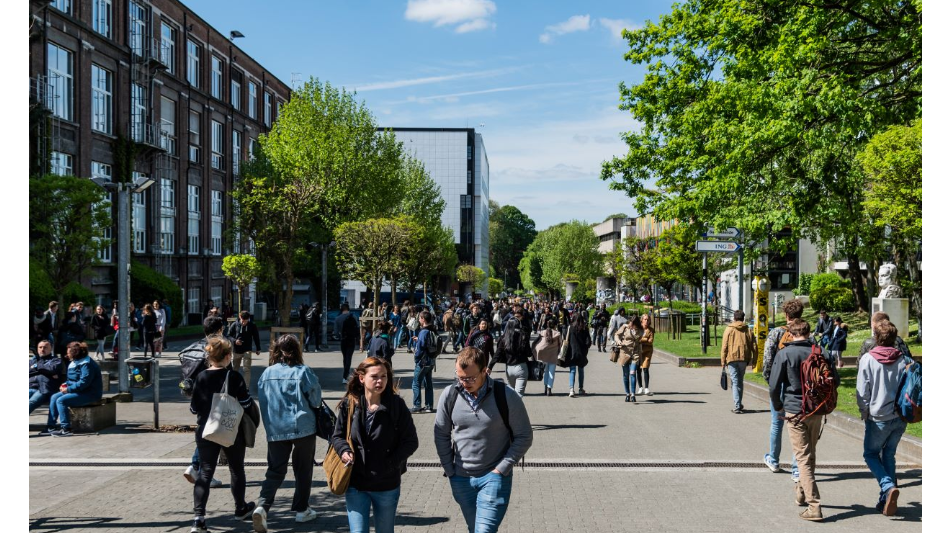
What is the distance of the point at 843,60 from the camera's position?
705 inches

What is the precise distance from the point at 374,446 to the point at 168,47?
42.0 metres

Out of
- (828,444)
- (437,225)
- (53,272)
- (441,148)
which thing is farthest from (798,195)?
(441,148)

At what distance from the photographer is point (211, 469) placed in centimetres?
704

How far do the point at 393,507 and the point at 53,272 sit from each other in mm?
25279

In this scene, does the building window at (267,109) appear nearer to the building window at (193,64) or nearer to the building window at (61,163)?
the building window at (193,64)

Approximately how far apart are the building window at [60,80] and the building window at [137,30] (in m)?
4.80

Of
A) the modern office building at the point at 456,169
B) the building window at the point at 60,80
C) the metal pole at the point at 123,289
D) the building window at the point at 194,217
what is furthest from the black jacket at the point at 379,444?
the modern office building at the point at 456,169

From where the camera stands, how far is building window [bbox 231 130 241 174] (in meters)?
51.1

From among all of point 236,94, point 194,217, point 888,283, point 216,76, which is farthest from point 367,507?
point 236,94

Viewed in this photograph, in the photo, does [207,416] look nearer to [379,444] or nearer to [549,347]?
[379,444]

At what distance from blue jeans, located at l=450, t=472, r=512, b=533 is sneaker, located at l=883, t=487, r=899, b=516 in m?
3.91

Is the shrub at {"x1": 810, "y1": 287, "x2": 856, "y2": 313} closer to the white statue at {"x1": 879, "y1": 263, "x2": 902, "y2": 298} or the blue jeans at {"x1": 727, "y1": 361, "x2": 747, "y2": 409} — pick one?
the white statue at {"x1": 879, "y1": 263, "x2": 902, "y2": 298}

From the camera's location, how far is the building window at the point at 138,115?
1523 inches

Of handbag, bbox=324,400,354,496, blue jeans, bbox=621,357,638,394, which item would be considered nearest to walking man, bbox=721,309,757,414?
blue jeans, bbox=621,357,638,394
